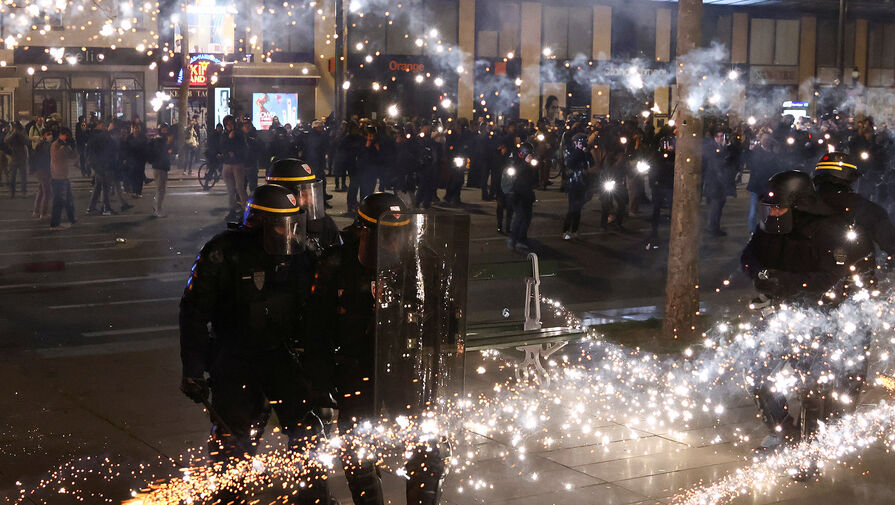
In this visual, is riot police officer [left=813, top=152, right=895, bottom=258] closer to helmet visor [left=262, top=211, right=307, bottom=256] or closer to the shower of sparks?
the shower of sparks

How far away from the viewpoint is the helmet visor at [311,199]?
17.9ft

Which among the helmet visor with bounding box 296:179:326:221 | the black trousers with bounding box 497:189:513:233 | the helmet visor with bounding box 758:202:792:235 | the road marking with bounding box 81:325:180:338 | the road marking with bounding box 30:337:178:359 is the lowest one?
the road marking with bounding box 81:325:180:338

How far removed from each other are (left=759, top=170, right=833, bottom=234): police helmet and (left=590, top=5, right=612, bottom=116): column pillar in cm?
3748

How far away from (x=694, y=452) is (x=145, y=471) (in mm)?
3037

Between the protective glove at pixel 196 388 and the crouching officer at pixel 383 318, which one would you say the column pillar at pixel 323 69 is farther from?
the protective glove at pixel 196 388

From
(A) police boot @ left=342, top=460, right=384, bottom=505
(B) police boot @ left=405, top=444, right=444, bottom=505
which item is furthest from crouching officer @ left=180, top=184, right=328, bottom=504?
(B) police boot @ left=405, top=444, right=444, bottom=505

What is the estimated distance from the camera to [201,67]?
34250 millimetres

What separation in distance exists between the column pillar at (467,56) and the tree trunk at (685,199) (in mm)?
32072

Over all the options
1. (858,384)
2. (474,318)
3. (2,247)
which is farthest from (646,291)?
(2,247)

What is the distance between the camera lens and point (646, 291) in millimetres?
12125

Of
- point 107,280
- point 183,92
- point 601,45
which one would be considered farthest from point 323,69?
point 107,280

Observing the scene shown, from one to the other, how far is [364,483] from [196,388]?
2.79ft

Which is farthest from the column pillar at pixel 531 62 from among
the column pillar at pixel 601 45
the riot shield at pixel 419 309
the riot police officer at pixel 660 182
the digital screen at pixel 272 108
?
the riot shield at pixel 419 309

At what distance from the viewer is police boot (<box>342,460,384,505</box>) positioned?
15.4 feet
